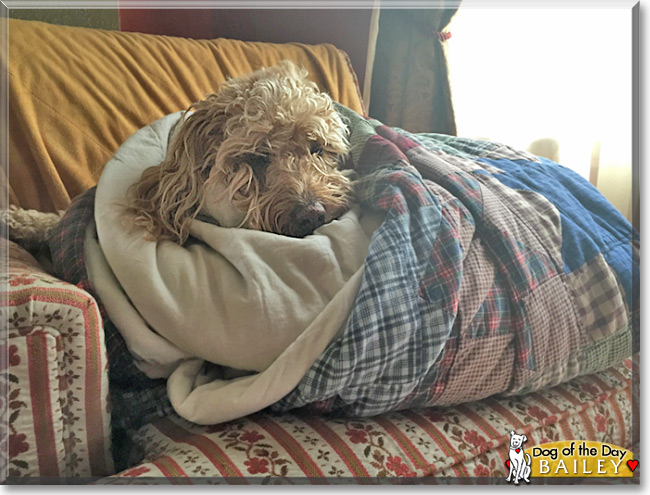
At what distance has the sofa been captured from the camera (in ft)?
2.13

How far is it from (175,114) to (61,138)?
19 centimetres

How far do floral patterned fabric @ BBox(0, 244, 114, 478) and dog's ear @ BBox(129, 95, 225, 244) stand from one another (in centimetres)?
18

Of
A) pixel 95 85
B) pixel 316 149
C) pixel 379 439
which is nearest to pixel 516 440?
pixel 379 439

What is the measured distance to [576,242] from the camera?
0.86 metres

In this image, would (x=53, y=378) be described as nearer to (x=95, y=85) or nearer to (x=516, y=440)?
(x=95, y=85)

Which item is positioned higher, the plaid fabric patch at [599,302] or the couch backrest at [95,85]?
the couch backrest at [95,85]

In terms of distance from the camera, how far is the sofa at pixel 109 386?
648 millimetres

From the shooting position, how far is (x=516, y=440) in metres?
0.75

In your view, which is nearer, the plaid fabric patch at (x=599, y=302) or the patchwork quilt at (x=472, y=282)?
the patchwork quilt at (x=472, y=282)

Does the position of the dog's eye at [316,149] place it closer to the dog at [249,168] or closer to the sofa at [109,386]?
the dog at [249,168]

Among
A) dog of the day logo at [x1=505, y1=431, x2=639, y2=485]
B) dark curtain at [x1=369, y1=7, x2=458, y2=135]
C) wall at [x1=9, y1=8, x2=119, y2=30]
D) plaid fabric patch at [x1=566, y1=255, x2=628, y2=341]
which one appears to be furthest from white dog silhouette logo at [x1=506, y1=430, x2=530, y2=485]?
wall at [x1=9, y1=8, x2=119, y2=30]

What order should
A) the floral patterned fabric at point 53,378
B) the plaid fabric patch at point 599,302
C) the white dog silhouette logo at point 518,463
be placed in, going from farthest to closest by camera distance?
the plaid fabric patch at point 599,302, the white dog silhouette logo at point 518,463, the floral patterned fabric at point 53,378

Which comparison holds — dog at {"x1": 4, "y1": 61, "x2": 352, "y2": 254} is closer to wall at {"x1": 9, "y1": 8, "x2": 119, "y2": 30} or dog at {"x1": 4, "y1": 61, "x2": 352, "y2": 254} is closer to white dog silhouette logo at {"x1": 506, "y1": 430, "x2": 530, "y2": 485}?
wall at {"x1": 9, "y1": 8, "x2": 119, "y2": 30}

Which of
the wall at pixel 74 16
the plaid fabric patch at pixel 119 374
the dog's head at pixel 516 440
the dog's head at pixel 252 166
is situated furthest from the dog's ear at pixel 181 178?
the dog's head at pixel 516 440
